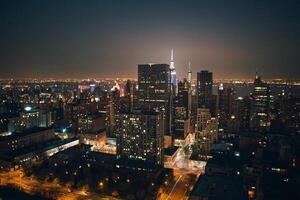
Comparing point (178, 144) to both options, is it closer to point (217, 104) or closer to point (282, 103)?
point (217, 104)

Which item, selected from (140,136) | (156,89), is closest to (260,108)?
(156,89)

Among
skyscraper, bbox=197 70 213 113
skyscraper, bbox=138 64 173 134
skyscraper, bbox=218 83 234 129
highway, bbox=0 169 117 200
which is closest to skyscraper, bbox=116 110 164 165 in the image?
highway, bbox=0 169 117 200

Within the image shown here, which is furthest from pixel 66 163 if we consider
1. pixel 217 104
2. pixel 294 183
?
pixel 217 104

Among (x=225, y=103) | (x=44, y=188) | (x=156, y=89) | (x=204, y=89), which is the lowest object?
(x=44, y=188)

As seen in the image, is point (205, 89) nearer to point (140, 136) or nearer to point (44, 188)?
point (140, 136)

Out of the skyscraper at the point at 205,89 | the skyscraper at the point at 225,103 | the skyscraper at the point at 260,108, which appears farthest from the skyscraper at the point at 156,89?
the skyscraper at the point at 205,89

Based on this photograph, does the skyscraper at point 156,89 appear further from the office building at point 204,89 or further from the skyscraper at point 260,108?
the office building at point 204,89
